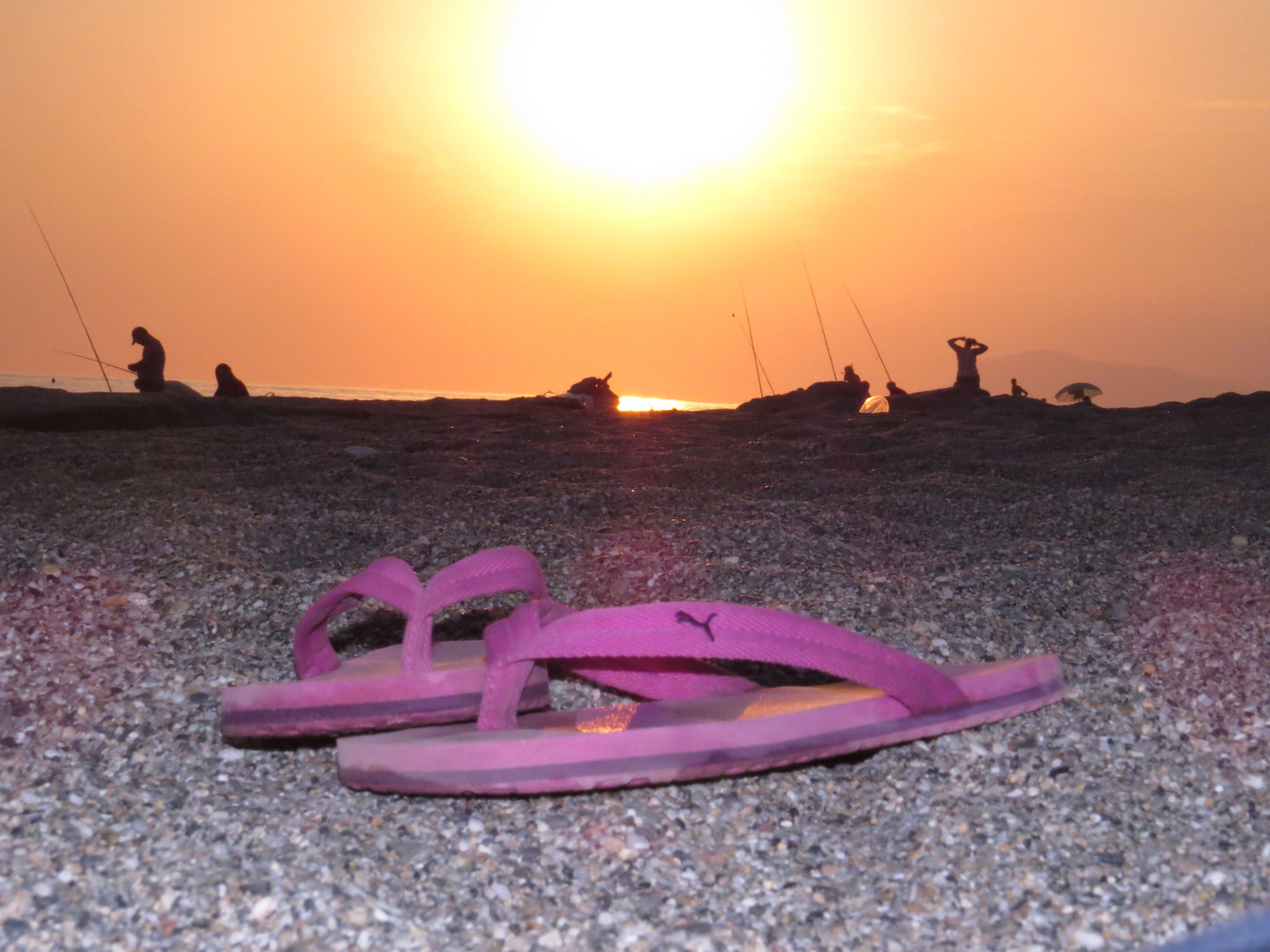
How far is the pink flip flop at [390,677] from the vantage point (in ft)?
4.31

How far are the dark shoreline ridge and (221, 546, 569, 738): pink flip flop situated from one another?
430 cm

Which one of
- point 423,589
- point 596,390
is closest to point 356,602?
point 423,589

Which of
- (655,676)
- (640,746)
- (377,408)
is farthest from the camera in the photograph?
(377,408)

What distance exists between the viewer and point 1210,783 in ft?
4.15

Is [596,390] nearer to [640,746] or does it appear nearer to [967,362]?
[967,362]

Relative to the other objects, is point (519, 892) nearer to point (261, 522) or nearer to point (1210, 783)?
point (1210, 783)

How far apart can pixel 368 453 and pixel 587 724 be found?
9.04 feet

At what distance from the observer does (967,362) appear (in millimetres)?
8414

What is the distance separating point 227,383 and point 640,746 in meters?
7.85

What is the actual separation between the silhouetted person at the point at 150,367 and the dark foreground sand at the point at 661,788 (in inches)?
190

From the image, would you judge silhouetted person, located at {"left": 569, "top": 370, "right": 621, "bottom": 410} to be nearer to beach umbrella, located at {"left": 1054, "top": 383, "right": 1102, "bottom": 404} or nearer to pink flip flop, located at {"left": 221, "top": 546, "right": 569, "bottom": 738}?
beach umbrella, located at {"left": 1054, "top": 383, "right": 1102, "bottom": 404}

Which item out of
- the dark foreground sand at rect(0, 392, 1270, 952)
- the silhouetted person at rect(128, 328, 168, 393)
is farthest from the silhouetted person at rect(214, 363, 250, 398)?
the dark foreground sand at rect(0, 392, 1270, 952)

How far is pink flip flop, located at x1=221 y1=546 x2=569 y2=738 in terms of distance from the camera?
1.31 meters

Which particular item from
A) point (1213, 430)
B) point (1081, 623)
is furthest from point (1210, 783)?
point (1213, 430)
